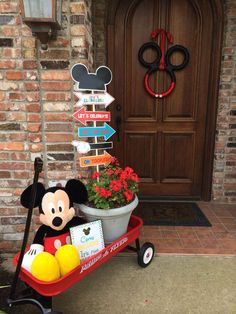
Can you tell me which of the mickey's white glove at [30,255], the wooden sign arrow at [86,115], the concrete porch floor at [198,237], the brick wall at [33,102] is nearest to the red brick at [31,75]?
the brick wall at [33,102]

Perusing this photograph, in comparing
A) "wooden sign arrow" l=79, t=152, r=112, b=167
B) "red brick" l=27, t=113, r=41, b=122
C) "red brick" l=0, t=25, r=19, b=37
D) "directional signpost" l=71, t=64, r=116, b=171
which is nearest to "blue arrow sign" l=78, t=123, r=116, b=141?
"directional signpost" l=71, t=64, r=116, b=171

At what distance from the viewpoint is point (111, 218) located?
178 cm

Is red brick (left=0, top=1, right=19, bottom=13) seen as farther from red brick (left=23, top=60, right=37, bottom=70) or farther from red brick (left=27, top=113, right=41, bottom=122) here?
red brick (left=27, top=113, right=41, bottom=122)

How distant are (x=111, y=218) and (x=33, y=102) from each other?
99 centimetres

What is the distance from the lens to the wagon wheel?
1.99 metres

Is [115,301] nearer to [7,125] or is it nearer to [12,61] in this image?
[7,125]

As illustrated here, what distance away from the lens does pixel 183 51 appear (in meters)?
2.94

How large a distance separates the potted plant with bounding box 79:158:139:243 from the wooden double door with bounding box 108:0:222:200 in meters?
1.31

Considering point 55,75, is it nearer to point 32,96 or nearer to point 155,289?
point 32,96

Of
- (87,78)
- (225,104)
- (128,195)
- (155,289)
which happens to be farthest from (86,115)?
(225,104)

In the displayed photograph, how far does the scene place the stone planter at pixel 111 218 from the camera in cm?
176

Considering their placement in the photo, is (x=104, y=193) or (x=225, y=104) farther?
(x=225, y=104)

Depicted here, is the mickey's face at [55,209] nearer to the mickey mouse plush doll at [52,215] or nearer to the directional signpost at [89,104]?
the mickey mouse plush doll at [52,215]

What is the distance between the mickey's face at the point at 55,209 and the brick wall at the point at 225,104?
5.95 feet
